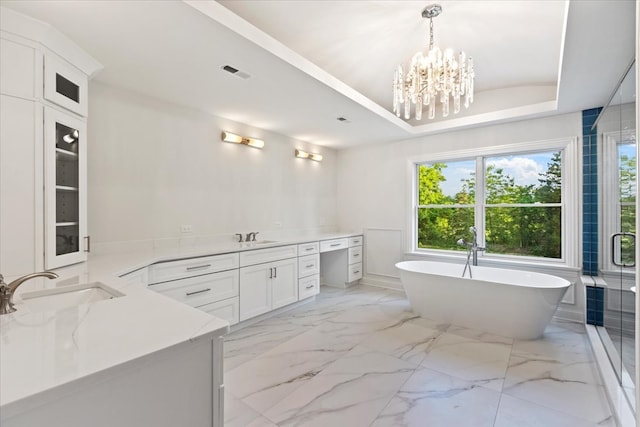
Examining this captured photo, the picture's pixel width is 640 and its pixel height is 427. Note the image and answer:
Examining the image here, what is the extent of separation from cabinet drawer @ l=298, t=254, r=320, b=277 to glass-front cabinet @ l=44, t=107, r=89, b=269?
7.25 ft

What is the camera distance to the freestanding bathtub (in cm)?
276

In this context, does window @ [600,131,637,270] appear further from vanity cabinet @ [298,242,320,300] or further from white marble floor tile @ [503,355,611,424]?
vanity cabinet @ [298,242,320,300]

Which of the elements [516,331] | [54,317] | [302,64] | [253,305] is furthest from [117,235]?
[516,331]

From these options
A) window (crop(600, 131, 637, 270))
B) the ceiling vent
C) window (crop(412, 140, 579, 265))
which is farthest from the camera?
window (crop(412, 140, 579, 265))

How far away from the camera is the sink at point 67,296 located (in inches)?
50.3

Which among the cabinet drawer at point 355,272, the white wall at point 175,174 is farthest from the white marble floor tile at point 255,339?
the cabinet drawer at point 355,272

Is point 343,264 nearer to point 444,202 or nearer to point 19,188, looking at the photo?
point 444,202

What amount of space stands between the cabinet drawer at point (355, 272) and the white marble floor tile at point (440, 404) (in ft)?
8.16

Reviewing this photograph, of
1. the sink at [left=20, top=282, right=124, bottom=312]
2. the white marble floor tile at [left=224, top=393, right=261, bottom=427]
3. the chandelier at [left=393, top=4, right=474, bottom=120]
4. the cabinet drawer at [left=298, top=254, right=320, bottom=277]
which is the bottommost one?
the white marble floor tile at [left=224, top=393, right=261, bottom=427]

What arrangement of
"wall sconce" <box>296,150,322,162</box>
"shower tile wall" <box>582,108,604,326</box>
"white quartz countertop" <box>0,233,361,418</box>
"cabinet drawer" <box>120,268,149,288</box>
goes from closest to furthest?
"white quartz countertop" <box>0,233,361,418</box> → "cabinet drawer" <box>120,268,149,288</box> → "shower tile wall" <box>582,108,604,326</box> → "wall sconce" <box>296,150,322,162</box>

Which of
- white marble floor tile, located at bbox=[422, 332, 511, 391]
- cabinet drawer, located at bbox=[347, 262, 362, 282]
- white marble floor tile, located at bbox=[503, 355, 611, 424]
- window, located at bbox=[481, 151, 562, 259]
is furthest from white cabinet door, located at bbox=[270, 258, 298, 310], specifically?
window, located at bbox=[481, 151, 562, 259]

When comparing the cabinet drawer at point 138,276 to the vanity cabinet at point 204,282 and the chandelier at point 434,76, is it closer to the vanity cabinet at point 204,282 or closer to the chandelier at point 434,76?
the vanity cabinet at point 204,282

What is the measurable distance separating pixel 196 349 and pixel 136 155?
2630 mm

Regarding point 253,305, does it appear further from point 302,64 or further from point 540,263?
A: point 540,263
